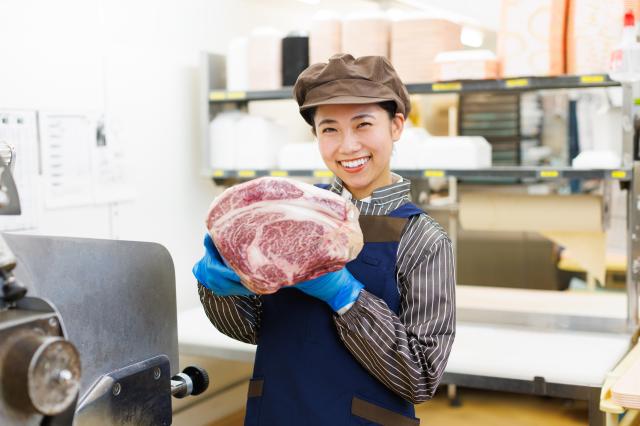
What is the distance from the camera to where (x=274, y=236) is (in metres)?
1.35

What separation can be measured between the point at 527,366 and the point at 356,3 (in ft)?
11.7

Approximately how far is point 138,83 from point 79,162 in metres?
0.55

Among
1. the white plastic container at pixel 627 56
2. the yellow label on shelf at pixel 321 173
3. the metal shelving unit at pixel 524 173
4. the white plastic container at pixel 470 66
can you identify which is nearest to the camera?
the white plastic container at pixel 627 56

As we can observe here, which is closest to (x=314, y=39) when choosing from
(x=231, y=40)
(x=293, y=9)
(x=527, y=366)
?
(x=231, y=40)

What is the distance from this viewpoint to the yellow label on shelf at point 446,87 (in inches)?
132

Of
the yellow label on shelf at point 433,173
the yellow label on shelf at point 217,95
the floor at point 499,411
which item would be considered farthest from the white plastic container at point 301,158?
the floor at point 499,411

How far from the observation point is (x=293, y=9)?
491 cm

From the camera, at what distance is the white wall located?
10.1ft

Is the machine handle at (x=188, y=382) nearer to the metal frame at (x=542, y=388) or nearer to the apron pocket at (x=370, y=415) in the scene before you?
the apron pocket at (x=370, y=415)

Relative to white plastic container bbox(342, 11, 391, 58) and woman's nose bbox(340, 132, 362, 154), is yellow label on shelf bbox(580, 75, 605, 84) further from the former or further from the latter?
woman's nose bbox(340, 132, 362, 154)

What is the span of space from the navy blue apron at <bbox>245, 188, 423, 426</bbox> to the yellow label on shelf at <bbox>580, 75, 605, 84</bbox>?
1781 millimetres

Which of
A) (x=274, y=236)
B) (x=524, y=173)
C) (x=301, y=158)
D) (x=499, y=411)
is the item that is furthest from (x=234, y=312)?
(x=499, y=411)

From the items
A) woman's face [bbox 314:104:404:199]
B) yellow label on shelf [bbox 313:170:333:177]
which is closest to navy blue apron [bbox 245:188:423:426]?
woman's face [bbox 314:104:404:199]

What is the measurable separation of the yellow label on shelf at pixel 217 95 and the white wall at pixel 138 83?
0.54ft
